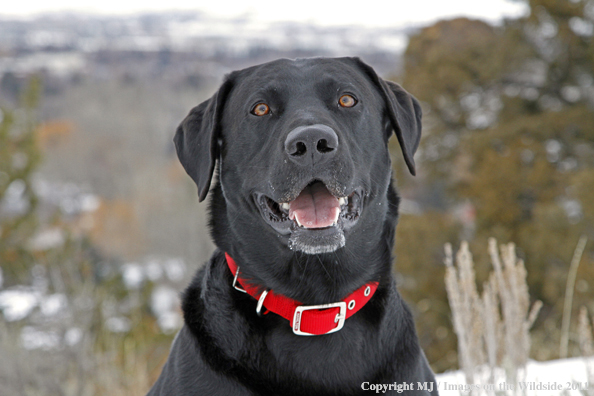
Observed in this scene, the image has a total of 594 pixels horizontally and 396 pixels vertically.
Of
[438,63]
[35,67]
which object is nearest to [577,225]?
[438,63]

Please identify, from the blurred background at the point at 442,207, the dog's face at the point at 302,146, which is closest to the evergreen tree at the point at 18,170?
the blurred background at the point at 442,207

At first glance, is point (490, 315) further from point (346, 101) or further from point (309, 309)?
point (346, 101)

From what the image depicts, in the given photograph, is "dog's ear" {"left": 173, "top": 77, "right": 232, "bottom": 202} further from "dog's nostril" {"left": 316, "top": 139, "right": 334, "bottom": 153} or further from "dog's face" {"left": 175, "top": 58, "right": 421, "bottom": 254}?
"dog's nostril" {"left": 316, "top": 139, "right": 334, "bottom": 153}

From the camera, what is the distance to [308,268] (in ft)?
7.51

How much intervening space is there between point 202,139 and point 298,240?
72 centimetres

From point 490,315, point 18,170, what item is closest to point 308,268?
point 490,315

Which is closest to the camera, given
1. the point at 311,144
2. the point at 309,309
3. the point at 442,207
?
the point at 311,144

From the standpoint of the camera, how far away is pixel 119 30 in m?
69.4

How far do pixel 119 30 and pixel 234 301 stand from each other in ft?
243

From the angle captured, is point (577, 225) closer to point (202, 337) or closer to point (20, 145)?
point (202, 337)

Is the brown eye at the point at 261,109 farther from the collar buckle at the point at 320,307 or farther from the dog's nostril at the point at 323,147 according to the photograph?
the collar buckle at the point at 320,307

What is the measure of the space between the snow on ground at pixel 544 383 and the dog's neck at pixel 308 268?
69 cm

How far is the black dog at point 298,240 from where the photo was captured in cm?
205

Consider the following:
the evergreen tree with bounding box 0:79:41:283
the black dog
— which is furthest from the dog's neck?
the evergreen tree with bounding box 0:79:41:283
